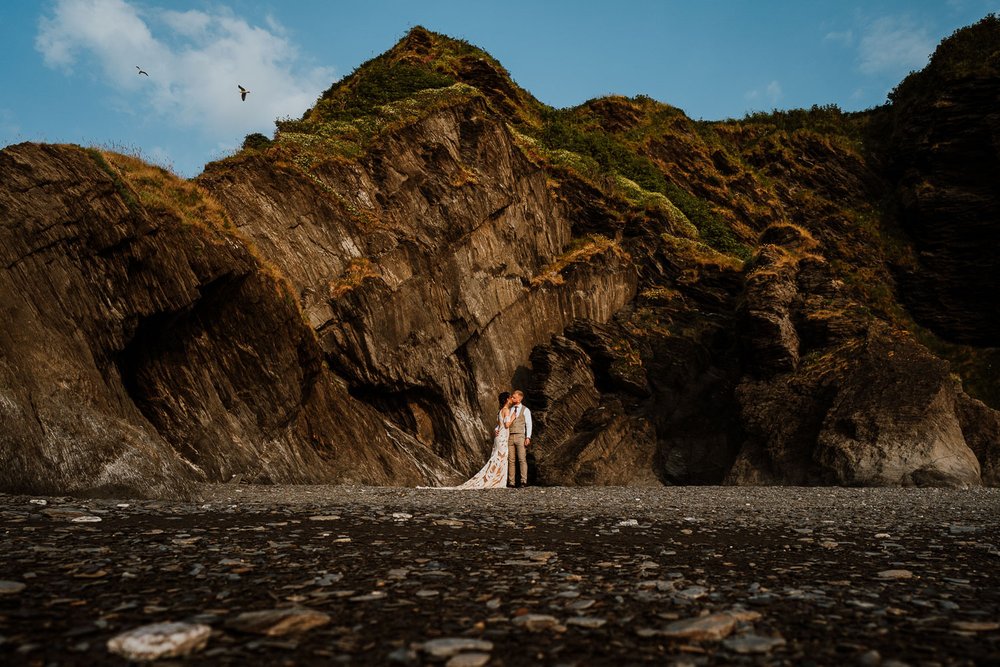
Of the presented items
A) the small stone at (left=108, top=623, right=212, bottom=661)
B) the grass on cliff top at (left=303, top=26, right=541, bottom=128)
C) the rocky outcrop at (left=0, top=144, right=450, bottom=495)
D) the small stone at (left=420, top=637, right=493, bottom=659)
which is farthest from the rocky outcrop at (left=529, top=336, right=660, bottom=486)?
the small stone at (left=108, top=623, right=212, bottom=661)

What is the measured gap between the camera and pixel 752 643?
3447mm

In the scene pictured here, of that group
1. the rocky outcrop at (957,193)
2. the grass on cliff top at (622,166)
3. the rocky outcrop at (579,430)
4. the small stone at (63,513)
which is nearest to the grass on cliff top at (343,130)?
the grass on cliff top at (622,166)

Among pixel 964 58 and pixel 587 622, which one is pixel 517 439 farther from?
pixel 964 58

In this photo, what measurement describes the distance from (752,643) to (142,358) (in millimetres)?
18878

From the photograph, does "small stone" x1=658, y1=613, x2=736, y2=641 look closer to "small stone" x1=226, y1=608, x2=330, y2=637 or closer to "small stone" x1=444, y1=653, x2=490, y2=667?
"small stone" x1=444, y1=653, x2=490, y2=667

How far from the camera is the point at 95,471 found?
1134cm

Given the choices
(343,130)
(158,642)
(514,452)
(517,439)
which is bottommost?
(514,452)

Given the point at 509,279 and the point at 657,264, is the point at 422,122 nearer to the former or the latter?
the point at 509,279

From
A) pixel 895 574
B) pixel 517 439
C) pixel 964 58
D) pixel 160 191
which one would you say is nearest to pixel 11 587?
pixel 895 574

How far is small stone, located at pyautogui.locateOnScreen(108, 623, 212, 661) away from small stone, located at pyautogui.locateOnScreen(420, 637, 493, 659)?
3.99 feet

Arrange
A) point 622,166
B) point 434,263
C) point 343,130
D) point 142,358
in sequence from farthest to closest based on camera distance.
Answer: point 622,166 < point 343,130 < point 434,263 < point 142,358

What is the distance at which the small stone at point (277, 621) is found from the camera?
345cm

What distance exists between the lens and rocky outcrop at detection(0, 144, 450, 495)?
11.5 meters

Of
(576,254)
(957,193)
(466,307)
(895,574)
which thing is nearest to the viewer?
(895,574)
